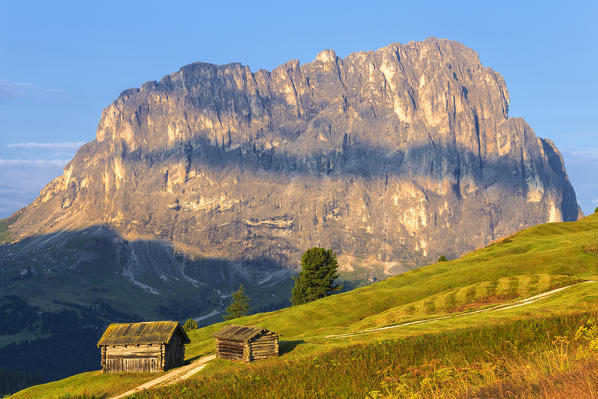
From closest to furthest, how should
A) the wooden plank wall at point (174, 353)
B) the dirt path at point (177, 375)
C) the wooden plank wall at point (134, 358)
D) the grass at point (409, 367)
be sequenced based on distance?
the grass at point (409, 367) → the dirt path at point (177, 375) → the wooden plank wall at point (134, 358) → the wooden plank wall at point (174, 353)

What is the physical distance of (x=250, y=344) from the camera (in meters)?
53.4

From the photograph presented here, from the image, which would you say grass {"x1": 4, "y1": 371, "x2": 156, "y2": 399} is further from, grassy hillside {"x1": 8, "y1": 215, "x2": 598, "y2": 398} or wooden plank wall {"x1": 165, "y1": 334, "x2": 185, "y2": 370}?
wooden plank wall {"x1": 165, "y1": 334, "x2": 185, "y2": 370}

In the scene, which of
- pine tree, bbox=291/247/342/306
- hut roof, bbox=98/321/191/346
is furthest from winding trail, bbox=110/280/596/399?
pine tree, bbox=291/247/342/306

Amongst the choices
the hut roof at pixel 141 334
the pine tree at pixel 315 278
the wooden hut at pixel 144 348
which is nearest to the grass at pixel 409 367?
the wooden hut at pixel 144 348

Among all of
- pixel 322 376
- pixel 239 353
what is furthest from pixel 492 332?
pixel 239 353

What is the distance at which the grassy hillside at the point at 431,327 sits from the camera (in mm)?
20391

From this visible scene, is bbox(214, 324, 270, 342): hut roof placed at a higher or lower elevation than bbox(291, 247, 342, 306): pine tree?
lower

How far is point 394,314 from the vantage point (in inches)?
2793

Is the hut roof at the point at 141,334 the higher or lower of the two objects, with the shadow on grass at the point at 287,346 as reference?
higher

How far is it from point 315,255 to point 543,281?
2321 inches

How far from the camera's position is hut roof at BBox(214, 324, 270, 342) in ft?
175

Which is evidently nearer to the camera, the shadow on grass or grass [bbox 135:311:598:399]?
grass [bbox 135:311:598:399]

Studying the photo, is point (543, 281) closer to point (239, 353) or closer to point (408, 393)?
point (239, 353)

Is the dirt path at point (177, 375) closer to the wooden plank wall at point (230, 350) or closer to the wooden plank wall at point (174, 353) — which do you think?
the wooden plank wall at point (174, 353)
